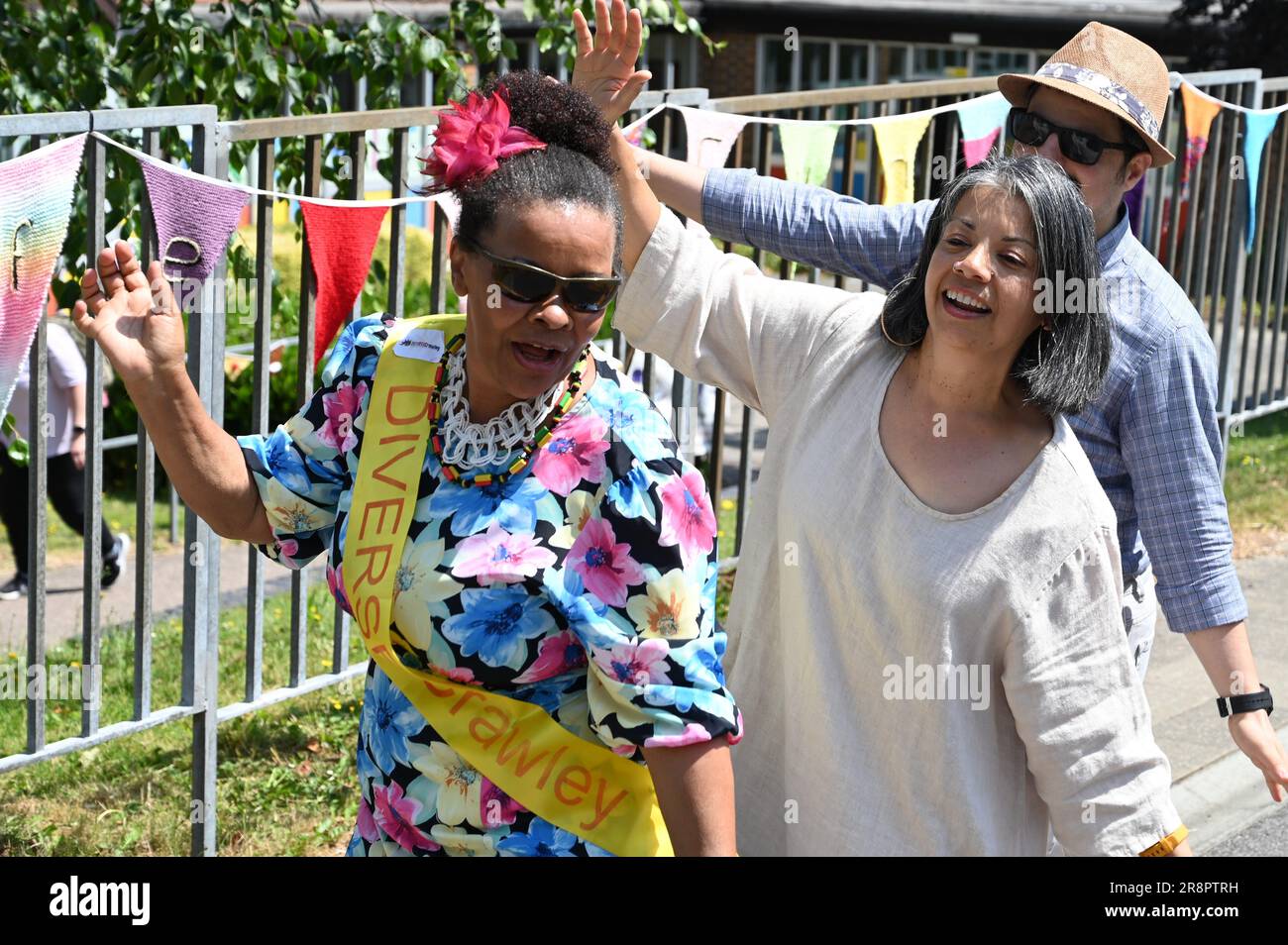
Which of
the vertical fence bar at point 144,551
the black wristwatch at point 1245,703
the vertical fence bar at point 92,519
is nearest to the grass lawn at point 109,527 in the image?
the vertical fence bar at point 144,551

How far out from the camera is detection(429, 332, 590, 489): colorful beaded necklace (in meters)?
2.17

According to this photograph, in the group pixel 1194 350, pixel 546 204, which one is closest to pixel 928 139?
pixel 1194 350

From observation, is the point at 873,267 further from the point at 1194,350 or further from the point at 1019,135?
the point at 1194,350

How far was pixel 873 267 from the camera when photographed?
3.42 meters

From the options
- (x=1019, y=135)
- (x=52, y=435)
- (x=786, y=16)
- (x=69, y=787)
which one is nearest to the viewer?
(x=1019, y=135)

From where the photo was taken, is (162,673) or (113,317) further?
(162,673)

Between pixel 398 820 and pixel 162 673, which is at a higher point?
pixel 398 820

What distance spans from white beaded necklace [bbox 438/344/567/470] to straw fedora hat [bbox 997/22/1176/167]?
5.22 ft

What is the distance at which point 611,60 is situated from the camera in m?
2.81

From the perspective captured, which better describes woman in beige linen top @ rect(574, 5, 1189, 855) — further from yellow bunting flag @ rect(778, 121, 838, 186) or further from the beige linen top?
yellow bunting flag @ rect(778, 121, 838, 186)

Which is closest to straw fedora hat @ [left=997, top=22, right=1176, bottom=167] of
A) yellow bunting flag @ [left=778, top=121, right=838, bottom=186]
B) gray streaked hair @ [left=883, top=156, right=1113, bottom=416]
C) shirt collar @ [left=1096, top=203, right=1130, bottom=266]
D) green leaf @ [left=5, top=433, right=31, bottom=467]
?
shirt collar @ [left=1096, top=203, right=1130, bottom=266]

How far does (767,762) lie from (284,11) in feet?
13.0

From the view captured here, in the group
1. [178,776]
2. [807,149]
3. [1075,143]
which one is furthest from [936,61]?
[1075,143]

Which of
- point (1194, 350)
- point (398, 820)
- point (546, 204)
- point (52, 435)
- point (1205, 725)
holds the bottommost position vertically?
point (1205, 725)
